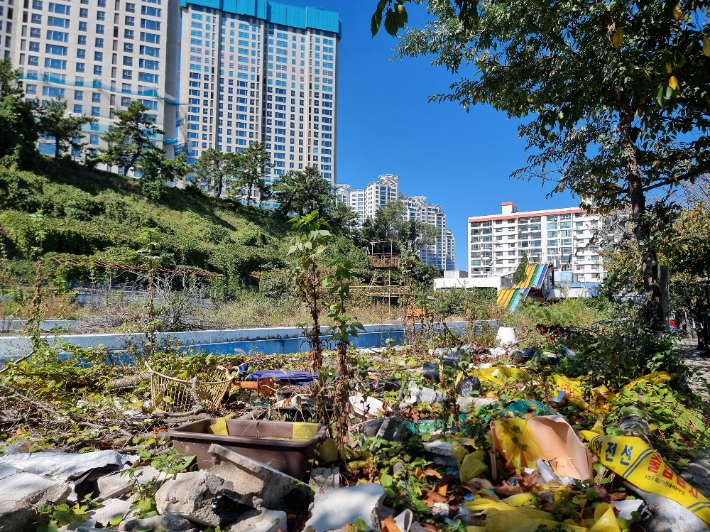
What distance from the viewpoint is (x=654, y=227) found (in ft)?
15.5

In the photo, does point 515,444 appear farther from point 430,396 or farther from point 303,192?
point 303,192

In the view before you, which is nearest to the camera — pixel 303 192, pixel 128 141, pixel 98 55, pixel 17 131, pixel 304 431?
pixel 304 431

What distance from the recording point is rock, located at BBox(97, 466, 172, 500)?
2.44 meters

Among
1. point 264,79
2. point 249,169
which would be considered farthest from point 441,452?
point 264,79

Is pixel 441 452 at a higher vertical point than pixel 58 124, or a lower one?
lower

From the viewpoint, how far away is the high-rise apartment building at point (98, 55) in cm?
4447

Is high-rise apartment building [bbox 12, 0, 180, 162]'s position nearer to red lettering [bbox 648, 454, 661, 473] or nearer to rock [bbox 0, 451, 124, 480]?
rock [bbox 0, 451, 124, 480]

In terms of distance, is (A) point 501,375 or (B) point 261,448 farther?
(A) point 501,375

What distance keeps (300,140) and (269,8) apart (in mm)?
27107

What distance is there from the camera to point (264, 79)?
83.8 meters

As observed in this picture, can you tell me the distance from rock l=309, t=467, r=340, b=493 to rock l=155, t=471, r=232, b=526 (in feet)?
1.50

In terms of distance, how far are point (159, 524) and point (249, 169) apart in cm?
4046

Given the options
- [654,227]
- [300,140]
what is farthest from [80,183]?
[300,140]

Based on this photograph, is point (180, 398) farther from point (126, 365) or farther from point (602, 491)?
point (602, 491)
